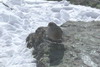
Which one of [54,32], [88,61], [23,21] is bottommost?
[23,21]

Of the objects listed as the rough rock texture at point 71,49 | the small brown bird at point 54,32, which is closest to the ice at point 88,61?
the rough rock texture at point 71,49

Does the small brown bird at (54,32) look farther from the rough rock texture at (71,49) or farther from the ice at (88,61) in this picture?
the ice at (88,61)

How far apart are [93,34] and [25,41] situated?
224 cm

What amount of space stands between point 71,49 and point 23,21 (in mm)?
4263

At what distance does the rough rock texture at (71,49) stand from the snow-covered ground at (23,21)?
46 centimetres

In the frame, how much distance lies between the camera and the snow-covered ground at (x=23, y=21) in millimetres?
6516

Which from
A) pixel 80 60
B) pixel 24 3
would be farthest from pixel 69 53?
pixel 24 3

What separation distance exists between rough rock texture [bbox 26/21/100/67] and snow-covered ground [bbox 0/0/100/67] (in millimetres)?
464

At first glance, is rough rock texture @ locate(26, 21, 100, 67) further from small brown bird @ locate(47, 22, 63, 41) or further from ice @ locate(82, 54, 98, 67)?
small brown bird @ locate(47, 22, 63, 41)

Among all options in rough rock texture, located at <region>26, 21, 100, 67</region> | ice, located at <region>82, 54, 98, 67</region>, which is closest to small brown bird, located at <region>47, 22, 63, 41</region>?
rough rock texture, located at <region>26, 21, 100, 67</region>

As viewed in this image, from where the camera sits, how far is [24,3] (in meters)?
12.9

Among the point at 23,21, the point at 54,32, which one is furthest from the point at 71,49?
the point at 23,21

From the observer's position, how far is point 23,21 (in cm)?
968

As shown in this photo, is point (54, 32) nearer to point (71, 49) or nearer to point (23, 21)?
point (71, 49)
